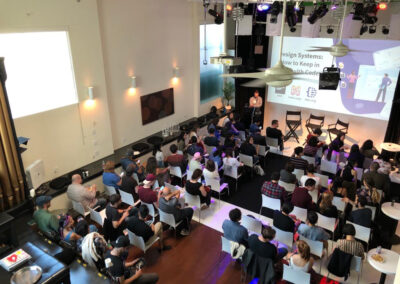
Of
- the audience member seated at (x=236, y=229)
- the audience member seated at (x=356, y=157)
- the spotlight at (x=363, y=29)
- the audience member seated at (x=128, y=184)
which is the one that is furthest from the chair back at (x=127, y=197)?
the spotlight at (x=363, y=29)

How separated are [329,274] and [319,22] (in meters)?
6.83

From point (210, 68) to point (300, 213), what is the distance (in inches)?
278

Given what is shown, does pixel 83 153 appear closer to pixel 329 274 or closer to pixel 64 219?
pixel 64 219

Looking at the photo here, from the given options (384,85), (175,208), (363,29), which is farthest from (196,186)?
(384,85)

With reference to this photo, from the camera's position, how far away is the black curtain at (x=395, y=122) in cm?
891

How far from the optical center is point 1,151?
464 cm

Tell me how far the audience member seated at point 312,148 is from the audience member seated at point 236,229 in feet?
12.9

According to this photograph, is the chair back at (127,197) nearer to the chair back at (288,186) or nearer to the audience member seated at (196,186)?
the audience member seated at (196,186)

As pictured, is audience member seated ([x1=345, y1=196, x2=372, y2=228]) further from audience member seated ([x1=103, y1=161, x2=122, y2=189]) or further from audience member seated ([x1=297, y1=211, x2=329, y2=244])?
audience member seated ([x1=103, y1=161, x2=122, y2=189])

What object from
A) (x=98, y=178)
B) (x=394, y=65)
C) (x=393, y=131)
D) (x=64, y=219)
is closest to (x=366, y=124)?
(x=393, y=131)

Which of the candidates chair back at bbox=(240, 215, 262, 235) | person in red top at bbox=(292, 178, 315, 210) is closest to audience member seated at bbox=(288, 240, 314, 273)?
chair back at bbox=(240, 215, 262, 235)

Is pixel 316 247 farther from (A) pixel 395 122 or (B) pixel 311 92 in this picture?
(B) pixel 311 92

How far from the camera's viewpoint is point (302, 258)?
4.50m

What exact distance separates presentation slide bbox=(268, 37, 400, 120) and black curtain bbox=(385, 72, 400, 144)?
4.3 inches
